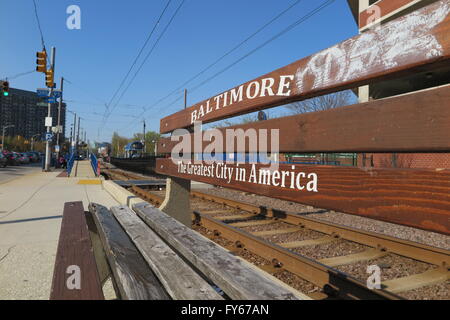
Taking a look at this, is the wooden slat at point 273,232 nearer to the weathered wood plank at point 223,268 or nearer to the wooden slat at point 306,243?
the wooden slat at point 306,243

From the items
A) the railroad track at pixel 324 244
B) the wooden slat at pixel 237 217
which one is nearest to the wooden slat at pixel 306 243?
the railroad track at pixel 324 244

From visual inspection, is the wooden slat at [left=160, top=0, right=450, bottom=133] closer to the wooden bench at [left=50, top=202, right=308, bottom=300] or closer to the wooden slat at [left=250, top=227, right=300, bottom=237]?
the wooden bench at [left=50, top=202, right=308, bottom=300]

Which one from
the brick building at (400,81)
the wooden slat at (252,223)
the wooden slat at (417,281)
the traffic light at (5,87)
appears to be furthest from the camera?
the traffic light at (5,87)

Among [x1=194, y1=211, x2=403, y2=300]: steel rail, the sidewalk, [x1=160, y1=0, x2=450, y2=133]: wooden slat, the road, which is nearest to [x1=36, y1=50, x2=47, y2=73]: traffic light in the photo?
the road

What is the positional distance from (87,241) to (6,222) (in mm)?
4662

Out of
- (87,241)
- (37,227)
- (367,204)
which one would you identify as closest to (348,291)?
(367,204)

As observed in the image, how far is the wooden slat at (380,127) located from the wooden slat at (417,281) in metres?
2.19

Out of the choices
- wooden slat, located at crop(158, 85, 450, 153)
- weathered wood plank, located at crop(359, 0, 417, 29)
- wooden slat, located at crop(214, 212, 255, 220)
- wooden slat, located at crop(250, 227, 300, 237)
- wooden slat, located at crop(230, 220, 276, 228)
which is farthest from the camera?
weathered wood plank, located at crop(359, 0, 417, 29)

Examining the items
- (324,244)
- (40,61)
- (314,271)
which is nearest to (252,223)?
(324,244)

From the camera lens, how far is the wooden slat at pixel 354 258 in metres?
3.72

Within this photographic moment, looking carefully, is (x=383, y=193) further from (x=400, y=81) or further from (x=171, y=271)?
(x=400, y=81)

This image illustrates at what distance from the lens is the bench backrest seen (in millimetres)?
1197

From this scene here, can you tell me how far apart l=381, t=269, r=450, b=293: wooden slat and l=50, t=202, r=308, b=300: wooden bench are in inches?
73.8
